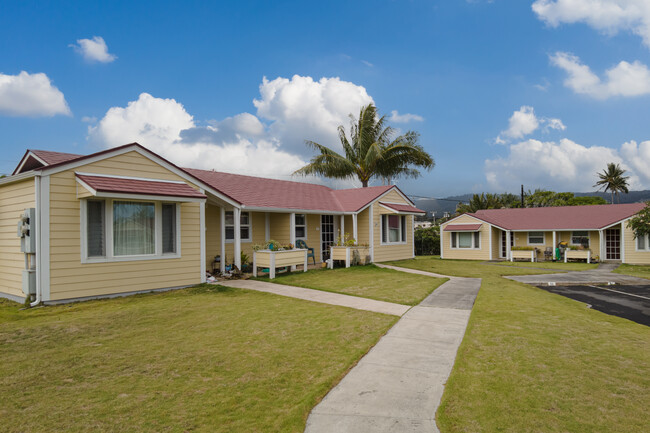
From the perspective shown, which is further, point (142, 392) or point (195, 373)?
point (195, 373)

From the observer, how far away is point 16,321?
7547mm

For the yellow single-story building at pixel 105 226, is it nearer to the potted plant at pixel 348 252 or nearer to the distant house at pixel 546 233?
the potted plant at pixel 348 252

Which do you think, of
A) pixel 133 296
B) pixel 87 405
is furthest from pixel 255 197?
pixel 87 405

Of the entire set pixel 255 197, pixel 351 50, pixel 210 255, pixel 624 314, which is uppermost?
pixel 351 50

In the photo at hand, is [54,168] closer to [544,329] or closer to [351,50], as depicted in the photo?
[544,329]

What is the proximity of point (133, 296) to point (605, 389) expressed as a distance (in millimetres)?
10167

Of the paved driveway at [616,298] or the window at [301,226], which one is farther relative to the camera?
the window at [301,226]

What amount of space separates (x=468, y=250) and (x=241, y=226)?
777 inches

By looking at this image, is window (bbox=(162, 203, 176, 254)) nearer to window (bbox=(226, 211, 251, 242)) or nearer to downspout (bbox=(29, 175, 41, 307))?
downspout (bbox=(29, 175, 41, 307))

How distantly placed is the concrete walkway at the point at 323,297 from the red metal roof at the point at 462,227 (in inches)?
794

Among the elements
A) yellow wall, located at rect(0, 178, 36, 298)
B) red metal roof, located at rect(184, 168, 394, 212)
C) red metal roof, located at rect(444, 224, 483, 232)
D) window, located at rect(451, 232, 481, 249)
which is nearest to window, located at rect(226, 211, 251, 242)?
red metal roof, located at rect(184, 168, 394, 212)

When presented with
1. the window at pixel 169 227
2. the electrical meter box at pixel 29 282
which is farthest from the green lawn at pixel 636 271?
the electrical meter box at pixel 29 282

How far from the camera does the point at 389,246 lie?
20.8 metres

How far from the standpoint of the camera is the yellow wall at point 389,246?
19953 mm
